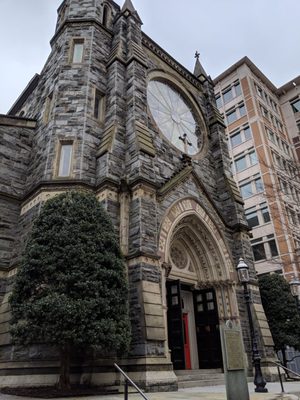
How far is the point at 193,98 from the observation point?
65.4ft

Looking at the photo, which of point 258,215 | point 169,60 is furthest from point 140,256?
point 258,215

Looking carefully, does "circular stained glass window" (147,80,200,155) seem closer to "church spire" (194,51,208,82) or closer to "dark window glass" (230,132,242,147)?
"church spire" (194,51,208,82)

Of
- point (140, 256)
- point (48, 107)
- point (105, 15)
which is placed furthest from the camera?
point (105, 15)

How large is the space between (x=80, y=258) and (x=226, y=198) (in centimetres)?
1082

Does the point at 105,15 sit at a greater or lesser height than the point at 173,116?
greater

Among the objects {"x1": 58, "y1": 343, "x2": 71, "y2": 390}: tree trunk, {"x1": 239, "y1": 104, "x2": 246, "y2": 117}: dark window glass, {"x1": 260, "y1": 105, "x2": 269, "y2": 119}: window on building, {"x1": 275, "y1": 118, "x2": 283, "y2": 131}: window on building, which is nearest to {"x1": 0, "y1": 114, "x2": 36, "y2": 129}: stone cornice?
{"x1": 58, "y1": 343, "x2": 71, "y2": 390}: tree trunk

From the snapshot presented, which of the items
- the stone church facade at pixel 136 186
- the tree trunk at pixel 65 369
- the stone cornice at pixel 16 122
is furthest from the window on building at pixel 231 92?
the tree trunk at pixel 65 369

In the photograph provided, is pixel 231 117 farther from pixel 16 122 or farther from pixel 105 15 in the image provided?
pixel 16 122

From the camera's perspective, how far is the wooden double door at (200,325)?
11.5 metres

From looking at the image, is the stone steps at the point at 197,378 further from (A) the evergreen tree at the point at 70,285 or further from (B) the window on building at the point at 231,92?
(B) the window on building at the point at 231,92

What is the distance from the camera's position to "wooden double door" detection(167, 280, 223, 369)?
1155 centimetres

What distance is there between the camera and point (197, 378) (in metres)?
10.6

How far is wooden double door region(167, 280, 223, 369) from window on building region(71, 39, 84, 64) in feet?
35.3

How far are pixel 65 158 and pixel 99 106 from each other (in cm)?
341
